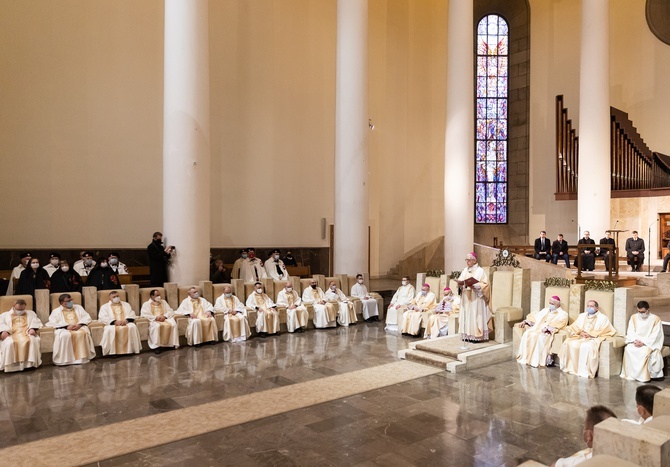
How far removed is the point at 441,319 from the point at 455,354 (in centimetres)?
204

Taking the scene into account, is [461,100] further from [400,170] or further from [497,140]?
[497,140]

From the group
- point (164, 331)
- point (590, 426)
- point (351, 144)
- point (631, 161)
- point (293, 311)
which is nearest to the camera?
point (590, 426)

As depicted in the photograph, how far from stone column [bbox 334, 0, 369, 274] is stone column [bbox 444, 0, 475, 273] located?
2.42m

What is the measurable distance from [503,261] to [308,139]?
25.9 ft

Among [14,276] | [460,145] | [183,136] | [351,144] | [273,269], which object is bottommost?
[273,269]

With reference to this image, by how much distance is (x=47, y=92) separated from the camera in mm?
11992

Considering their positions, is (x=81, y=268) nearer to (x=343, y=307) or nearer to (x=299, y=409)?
(x=343, y=307)

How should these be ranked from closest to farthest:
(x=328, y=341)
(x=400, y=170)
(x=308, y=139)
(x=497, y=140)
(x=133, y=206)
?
1. (x=328, y=341)
2. (x=133, y=206)
3. (x=308, y=139)
4. (x=400, y=170)
5. (x=497, y=140)

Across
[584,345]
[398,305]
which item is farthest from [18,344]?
[584,345]

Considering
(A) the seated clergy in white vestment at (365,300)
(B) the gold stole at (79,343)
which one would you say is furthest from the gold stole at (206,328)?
(A) the seated clergy in white vestment at (365,300)

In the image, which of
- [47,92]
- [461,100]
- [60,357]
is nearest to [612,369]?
[60,357]

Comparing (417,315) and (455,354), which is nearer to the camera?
(455,354)

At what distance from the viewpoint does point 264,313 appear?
10484 millimetres

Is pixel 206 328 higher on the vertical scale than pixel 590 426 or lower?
lower
